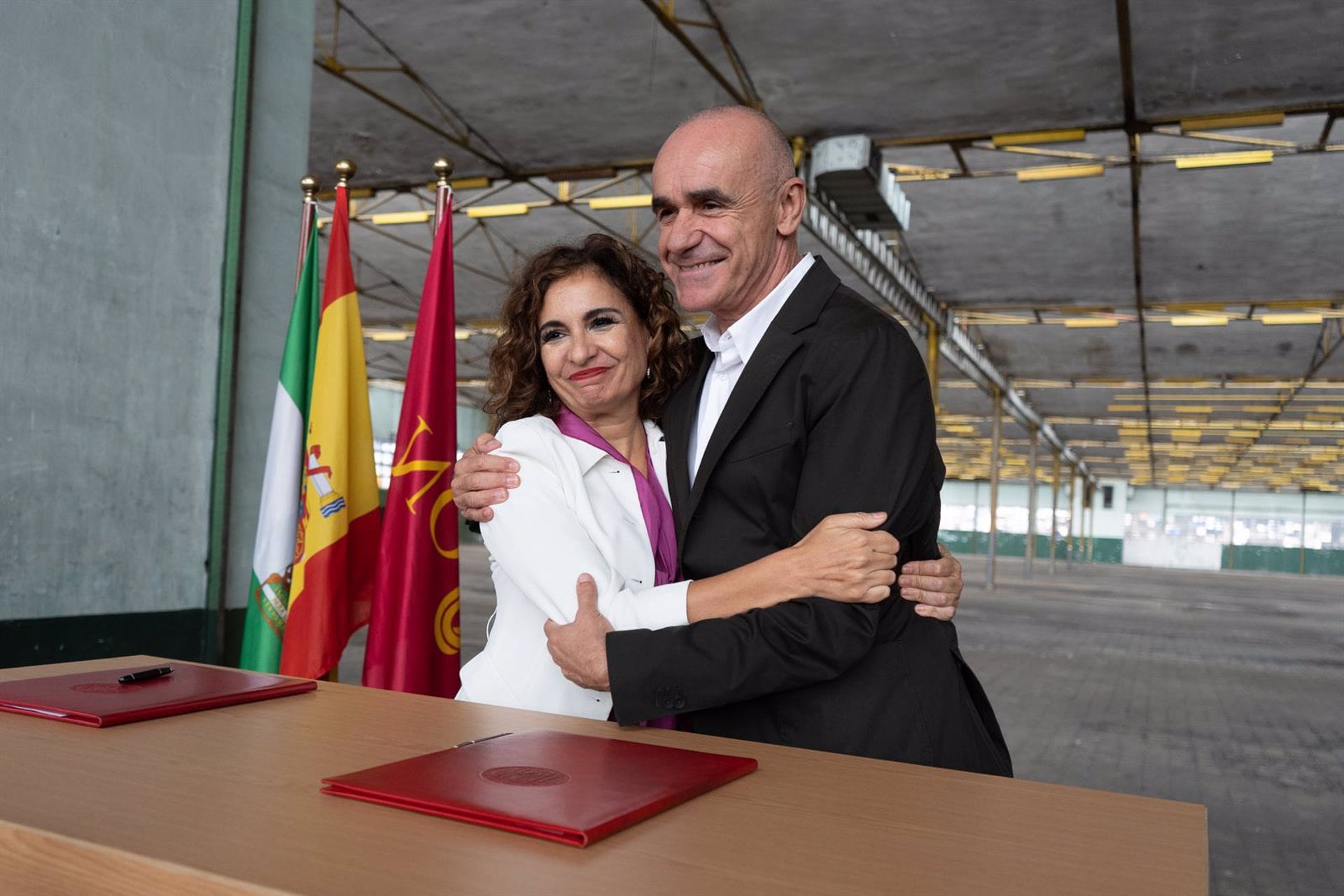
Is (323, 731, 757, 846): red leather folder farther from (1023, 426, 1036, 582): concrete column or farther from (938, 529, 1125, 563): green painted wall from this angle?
(938, 529, 1125, 563): green painted wall

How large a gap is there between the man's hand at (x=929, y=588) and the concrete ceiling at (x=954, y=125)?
3925 mm

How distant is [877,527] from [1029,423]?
25302mm

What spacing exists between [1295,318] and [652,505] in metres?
15.1

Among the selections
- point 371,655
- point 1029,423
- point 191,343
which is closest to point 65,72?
point 191,343

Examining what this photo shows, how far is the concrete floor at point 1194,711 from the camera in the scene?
15.3 ft

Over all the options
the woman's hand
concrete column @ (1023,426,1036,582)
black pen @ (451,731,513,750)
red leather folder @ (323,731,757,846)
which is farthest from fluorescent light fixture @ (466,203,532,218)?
concrete column @ (1023,426,1036,582)

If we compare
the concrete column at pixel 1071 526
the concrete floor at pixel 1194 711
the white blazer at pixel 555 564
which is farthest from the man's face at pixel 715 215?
the concrete column at pixel 1071 526

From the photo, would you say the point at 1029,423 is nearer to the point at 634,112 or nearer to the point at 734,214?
the point at 634,112

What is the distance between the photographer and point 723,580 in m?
1.59

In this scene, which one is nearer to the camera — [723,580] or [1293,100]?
[723,580]

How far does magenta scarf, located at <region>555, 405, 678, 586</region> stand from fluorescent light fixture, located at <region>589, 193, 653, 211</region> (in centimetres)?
893

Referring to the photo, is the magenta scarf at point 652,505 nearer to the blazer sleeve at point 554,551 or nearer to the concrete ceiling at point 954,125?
the blazer sleeve at point 554,551

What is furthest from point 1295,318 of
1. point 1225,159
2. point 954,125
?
point 954,125

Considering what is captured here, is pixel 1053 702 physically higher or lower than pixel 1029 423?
lower
